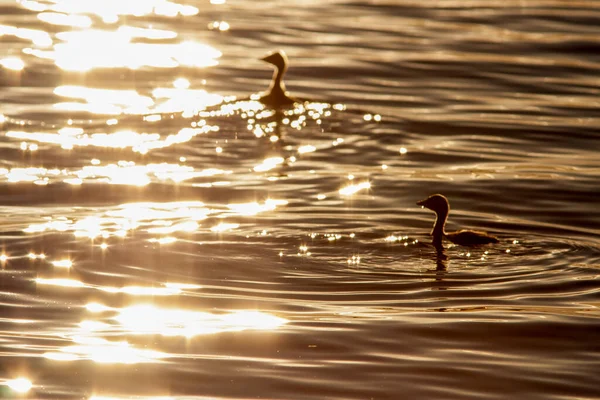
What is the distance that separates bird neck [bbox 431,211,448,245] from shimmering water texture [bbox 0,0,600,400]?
13 centimetres

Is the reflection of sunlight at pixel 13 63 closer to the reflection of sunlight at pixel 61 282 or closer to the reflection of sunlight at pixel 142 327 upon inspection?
the reflection of sunlight at pixel 61 282

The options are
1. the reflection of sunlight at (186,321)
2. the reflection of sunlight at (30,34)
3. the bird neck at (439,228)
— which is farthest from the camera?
the reflection of sunlight at (30,34)

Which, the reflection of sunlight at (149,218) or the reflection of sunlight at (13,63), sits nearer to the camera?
the reflection of sunlight at (149,218)

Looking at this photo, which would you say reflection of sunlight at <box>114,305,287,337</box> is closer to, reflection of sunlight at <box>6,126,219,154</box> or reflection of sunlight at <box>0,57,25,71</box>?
reflection of sunlight at <box>6,126,219,154</box>

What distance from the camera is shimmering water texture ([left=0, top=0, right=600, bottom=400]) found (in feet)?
33.0

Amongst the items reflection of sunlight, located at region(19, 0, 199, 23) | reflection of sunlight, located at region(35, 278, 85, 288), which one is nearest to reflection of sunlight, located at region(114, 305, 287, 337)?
reflection of sunlight, located at region(35, 278, 85, 288)

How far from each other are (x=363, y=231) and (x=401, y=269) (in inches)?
54.8

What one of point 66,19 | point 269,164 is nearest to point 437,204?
point 269,164

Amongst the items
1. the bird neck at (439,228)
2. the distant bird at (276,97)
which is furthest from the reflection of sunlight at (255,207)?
the distant bird at (276,97)

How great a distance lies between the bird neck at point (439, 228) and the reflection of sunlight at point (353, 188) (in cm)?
192

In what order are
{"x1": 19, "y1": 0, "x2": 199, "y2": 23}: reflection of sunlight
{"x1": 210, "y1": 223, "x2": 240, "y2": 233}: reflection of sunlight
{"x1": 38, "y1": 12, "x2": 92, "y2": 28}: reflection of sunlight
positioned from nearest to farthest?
{"x1": 210, "y1": 223, "x2": 240, "y2": 233}: reflection of sunlight, {"x1": 38, "y1": 12, "x2": 92, "y2": 28}: reflection of sunlight, {"x1": 19, "y1": 0, "x2": 199, "y2": 23}: reflection of sunlight

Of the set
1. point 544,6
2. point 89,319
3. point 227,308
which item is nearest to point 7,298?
point 89,319

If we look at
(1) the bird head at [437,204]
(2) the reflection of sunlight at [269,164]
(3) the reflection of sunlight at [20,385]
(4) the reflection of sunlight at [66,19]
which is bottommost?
(3) the reflection of sunlight at [20,385]

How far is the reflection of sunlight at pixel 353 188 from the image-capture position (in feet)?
52.0
